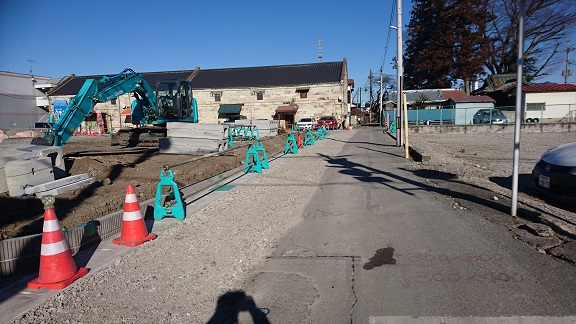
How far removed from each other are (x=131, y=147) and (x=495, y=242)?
1865 cm

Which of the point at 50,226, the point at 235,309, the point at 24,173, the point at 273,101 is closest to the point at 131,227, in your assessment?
the point at 50,226

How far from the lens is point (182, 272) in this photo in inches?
171

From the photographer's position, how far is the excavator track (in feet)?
62.6

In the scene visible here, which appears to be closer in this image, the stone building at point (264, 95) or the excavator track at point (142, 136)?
the excavator track at point (142, 136)

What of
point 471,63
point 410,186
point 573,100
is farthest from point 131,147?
point 471,63

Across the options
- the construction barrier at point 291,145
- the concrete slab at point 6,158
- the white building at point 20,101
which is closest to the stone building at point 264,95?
the white building at point 20,101

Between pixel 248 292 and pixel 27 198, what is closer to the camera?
pixel 248 292

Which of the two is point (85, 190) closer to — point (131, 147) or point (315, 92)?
point (131, 147)

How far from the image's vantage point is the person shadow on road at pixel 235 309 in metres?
3.30

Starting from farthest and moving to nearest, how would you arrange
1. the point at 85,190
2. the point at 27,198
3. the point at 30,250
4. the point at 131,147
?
the point at 131,147
the point at 85,190
the point at 27,198
the point at 30,250

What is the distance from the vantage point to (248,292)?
3.81 metres

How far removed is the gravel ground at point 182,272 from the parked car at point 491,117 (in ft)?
109

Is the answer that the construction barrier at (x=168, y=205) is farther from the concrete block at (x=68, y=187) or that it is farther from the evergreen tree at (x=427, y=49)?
the evergreen tree at (x=427, y=49)

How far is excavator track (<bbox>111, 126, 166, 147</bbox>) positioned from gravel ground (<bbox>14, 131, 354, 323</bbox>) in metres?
12.9
